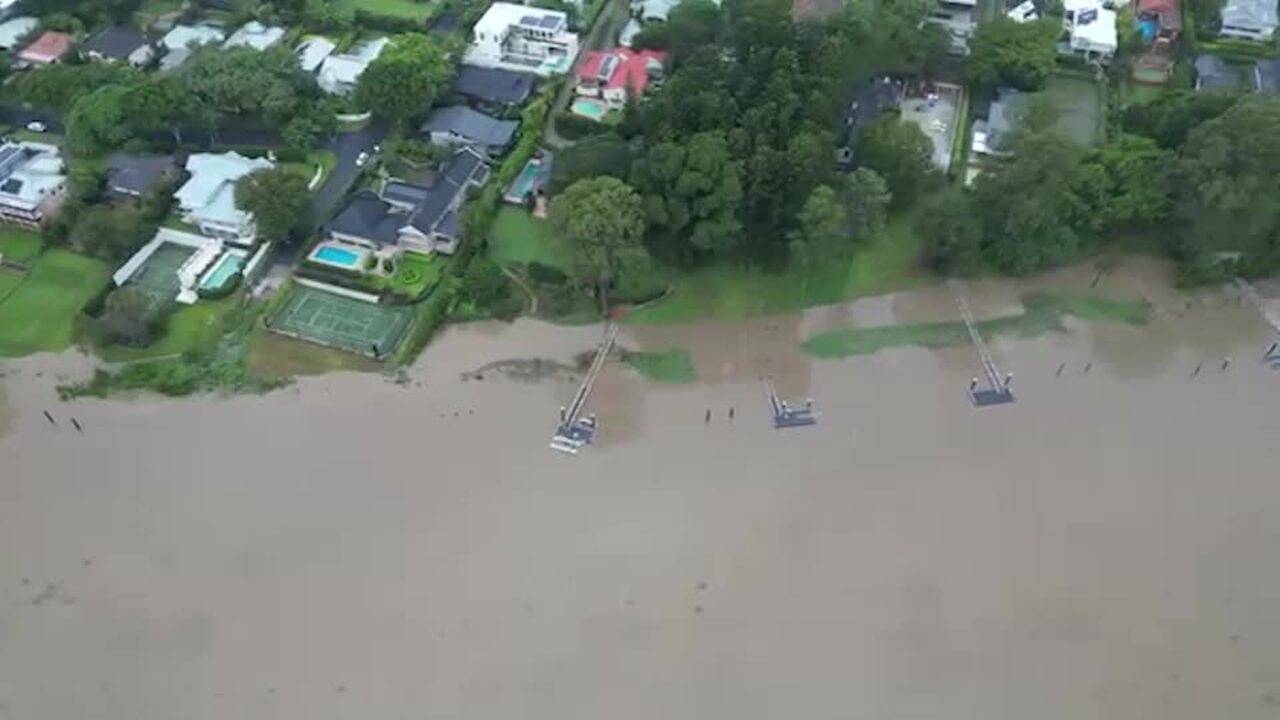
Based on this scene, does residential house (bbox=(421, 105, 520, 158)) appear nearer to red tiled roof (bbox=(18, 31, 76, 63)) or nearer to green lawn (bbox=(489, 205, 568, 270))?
green lawn (bbox=(489, 205, 568, 270))

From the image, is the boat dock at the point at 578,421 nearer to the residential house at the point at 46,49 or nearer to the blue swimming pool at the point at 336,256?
the blue swimming pool at the point at 336,256

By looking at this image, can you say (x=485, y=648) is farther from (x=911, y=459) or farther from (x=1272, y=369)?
(x=1272, y=369)

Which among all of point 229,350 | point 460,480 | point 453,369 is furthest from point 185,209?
point 460,480

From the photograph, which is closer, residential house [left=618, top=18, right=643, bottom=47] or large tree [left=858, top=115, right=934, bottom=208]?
large tree [left=858, top=115, right=934, bottom=208]

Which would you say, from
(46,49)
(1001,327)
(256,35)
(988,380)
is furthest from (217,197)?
(1001,327)

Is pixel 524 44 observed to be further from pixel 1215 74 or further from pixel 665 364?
pixel 1215 74

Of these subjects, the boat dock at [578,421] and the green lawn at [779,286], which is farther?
the green lawn at [779,286]

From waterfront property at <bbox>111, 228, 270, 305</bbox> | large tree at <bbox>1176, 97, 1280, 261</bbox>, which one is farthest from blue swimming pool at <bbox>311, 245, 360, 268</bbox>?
large tree at <bbox>1176, 97, 1280, 261</bbox>

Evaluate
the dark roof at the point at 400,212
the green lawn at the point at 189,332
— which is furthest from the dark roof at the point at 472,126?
the green lawn at the point at 189,332
